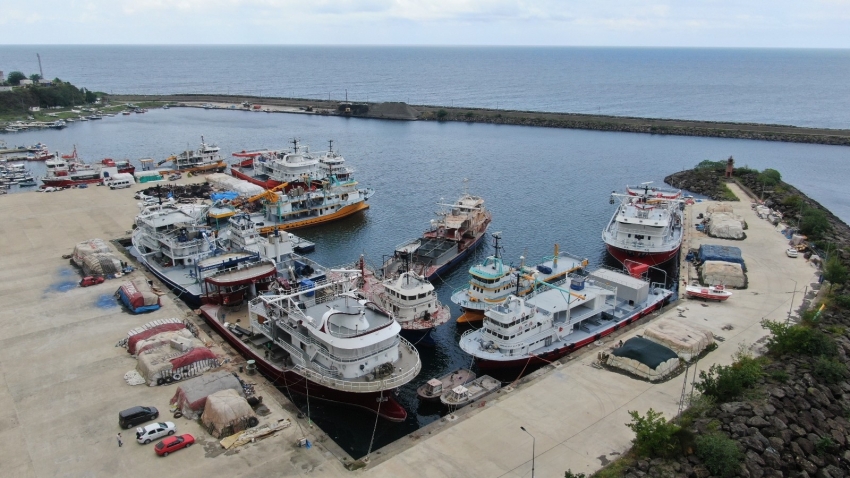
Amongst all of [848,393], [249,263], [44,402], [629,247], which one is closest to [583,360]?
[848,393]

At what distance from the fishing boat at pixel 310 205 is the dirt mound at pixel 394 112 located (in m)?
82.5

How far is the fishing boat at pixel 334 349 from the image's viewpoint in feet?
98.8

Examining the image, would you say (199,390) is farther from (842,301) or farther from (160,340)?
(842,301)

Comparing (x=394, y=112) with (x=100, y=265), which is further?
(x=394, y=112)

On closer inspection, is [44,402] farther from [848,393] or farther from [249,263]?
[848,393]

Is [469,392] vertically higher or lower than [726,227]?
lower

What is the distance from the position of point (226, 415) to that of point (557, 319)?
21.6 metres

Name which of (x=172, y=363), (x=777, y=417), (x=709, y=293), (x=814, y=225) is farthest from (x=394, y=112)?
(x=777, y=417)

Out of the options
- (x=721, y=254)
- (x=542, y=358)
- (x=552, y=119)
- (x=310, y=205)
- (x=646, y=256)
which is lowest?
(x=542, y=358)

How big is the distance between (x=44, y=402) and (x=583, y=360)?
96.4ft

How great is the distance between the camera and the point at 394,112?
152875 mm

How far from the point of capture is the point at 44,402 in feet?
94.8

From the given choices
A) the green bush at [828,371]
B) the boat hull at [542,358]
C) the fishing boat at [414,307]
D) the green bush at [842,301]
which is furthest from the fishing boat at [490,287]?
the green bush at [842,301]

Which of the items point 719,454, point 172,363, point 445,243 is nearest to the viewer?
point 719,454
